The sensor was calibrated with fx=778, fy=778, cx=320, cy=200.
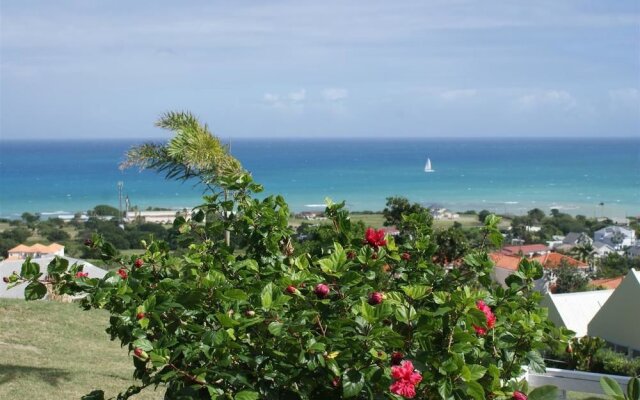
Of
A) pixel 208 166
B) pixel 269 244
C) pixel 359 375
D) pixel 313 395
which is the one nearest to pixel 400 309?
pixel 359 375

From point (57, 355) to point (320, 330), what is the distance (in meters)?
7.59

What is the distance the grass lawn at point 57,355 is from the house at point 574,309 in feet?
33.8

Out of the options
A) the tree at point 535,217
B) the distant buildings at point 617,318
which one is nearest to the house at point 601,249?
the tree at point 535,217

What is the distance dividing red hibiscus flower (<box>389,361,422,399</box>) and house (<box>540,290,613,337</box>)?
1600 centimetres

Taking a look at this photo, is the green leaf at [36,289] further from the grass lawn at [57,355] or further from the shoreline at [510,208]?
the shoreline at [510,208]

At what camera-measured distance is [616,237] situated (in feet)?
190

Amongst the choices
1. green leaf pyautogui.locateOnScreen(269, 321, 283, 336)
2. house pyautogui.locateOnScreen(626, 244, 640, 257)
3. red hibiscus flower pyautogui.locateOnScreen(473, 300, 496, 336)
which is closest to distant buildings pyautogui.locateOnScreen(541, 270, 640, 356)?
red hibiscus flower pyautogui.locateOnScreen(473, 300, 496, 336)

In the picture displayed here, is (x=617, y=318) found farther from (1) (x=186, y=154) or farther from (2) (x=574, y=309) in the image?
(1) (x=186, y=154)

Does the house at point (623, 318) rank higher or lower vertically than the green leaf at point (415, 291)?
lower

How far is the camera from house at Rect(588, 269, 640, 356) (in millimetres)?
15695

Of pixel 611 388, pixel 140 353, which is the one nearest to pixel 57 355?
pixel 140 353

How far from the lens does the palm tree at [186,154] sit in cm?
1005

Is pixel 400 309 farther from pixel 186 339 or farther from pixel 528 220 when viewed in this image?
pixel 528 220

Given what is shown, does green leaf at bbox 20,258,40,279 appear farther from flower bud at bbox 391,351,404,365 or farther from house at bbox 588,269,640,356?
house at bbox 588,269,640,356
